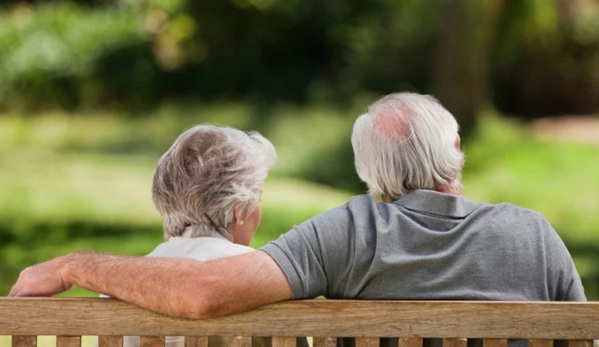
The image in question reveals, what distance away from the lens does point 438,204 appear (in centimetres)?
257

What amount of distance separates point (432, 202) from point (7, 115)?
1831 centimetres

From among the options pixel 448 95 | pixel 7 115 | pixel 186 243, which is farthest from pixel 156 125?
pixel 186 243

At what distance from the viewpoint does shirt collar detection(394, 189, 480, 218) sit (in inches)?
101

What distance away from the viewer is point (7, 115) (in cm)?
1991

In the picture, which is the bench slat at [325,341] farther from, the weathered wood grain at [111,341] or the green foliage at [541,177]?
the green foliage at [541,177]

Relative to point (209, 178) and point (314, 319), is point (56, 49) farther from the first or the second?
point (314, 319)

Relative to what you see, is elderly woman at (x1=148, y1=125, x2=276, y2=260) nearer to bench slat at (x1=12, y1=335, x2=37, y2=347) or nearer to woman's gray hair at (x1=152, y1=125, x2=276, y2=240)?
woman's gray hair at (x1=152, y1=125, x2=276, y2=240)

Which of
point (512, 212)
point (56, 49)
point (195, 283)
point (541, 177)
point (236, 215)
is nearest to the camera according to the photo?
point (195, 283)

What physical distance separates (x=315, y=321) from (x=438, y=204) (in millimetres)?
422

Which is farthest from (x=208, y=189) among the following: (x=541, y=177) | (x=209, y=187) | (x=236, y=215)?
(x=541, y=177)

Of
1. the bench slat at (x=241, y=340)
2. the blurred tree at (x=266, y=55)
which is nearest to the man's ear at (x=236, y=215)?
the bench slat at (x=241, y=340)

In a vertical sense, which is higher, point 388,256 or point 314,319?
point 388,256

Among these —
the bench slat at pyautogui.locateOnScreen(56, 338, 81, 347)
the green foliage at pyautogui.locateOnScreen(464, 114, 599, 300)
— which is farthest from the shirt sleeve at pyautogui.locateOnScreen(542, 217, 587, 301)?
the green foliage at pyautogui.locateOnScreen(464, 114, 599, 300)

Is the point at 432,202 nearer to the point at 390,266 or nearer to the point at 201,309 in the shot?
the point at 390,266
